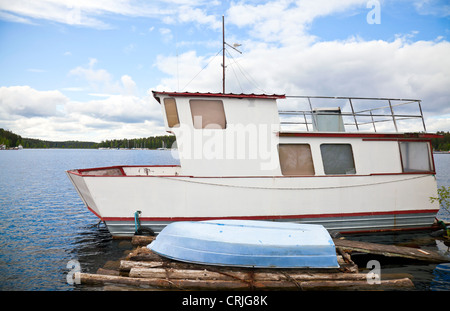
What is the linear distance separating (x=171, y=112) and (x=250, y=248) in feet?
17.1

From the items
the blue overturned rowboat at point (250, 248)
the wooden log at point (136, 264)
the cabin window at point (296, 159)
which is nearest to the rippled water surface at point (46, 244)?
the wooden log at point (136, 264)

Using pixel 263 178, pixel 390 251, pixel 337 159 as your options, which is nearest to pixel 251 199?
pixel 263 178

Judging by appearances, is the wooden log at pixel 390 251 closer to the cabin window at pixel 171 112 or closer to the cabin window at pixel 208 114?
the cabin window at pixel 208 114

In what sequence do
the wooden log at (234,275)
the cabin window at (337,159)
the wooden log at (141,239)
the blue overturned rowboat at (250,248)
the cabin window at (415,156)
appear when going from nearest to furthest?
the wooden log at (234,275)
the blue overturned rowboat at (250,248)
the wooden log at (141,239)
the cabin window at (337,159)
the cabin window at (415,156)

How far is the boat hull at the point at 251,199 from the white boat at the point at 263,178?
3 cm

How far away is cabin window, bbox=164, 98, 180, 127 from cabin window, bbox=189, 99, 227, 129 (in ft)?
1.85

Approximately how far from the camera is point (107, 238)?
11406 mm

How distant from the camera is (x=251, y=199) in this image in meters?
8.98

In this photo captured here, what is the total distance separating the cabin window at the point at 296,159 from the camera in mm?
9531

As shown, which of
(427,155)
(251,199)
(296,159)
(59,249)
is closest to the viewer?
(251,199)

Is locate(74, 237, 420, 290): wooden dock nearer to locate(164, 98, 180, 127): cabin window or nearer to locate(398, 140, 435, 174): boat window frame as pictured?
locate(164, 98, 180, 127): cabin window

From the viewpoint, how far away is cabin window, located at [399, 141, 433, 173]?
10.5 m

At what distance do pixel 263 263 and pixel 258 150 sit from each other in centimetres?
400

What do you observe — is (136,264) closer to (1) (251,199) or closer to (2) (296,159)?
(1) (251,199)
